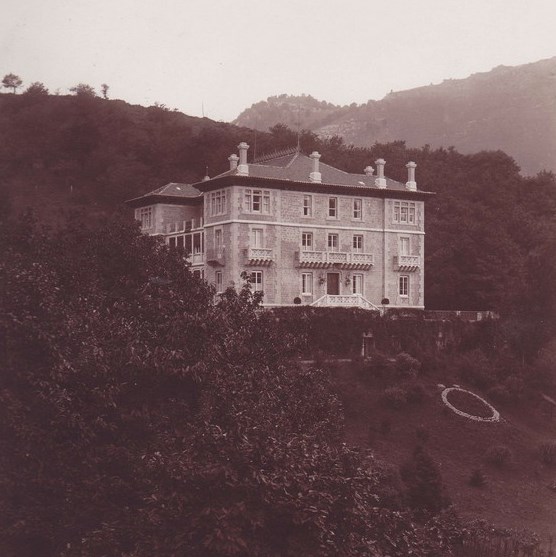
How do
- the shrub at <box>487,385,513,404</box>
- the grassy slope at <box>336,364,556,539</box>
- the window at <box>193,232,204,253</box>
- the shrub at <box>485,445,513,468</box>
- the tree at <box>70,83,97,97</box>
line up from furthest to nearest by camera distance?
the tree at <box>70,83,97,97</box>, the window at <box>193,232,204,253</box>, the shrub at <box>487,385,513,404</box>, the shrub at <box>485,445,513,468</box>, the grassy slope at <box>336,364,556,539</box>

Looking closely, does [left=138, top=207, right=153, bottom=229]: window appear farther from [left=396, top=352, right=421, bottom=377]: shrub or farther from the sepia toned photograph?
[left=396, top=352, right=421, bottom=377]: shrub

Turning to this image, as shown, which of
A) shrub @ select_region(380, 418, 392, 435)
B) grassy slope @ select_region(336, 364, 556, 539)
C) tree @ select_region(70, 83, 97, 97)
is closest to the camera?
grassy slope @ select_region(336, 364, 556, 539)

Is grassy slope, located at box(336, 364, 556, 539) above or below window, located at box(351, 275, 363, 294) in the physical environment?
below

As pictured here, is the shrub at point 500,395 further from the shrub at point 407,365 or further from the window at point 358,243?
the window at point 358,243

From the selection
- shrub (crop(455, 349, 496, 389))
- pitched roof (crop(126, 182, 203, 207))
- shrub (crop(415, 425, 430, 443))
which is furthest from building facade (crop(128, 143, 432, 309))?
shrub (crop(415, 425, 430, 443))

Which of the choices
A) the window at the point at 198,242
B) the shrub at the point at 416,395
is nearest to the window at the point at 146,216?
the window at the point at 198,242

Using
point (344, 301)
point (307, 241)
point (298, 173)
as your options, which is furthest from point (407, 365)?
point (298, 173)
